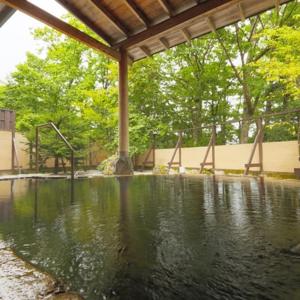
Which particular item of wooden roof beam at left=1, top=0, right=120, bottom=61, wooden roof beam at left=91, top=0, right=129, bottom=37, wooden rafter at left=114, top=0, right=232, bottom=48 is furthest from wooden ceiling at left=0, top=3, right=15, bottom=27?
wooden rafter at left=114, top=0, right=232, bottom=48

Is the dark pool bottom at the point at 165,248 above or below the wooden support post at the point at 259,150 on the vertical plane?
below

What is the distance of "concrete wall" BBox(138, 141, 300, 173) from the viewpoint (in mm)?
6504

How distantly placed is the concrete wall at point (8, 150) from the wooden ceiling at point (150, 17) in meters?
7.13

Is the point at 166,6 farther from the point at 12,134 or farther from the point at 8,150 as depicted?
the point at 8,150

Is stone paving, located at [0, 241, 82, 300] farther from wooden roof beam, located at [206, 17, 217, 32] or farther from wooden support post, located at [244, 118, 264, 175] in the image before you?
wooden support post, located at [244, 118, 264, 175]

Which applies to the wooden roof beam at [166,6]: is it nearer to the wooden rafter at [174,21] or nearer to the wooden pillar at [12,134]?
the wooden rafter at [174,21]

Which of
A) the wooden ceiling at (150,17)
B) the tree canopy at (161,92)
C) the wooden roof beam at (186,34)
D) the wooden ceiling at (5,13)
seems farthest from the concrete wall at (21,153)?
the wooden roof beam at (186,34)

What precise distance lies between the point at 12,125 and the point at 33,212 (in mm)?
9802

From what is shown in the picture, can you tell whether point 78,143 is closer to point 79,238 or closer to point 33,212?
point 33,212

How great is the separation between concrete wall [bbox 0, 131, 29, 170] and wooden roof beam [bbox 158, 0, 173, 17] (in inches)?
352

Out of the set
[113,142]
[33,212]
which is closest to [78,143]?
[113,142]

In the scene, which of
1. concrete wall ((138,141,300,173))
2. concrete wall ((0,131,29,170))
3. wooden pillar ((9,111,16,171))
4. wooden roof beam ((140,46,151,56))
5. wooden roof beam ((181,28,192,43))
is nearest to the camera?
wooden roof beam ((181,28,192,43))

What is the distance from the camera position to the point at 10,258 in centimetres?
130

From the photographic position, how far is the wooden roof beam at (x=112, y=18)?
5113 mm
